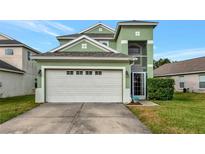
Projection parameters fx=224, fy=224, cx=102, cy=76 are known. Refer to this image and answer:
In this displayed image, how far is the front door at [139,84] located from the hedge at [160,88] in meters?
0.83

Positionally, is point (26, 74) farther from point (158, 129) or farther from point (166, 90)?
point (158, 129)

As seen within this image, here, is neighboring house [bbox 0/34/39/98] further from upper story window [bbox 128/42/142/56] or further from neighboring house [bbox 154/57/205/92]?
neighboring house [bbox 154/57/205/92]

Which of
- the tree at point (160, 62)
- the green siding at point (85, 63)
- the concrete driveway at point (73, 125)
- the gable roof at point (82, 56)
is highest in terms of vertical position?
the tree at point (160, 62)

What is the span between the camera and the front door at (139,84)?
17.4 meters

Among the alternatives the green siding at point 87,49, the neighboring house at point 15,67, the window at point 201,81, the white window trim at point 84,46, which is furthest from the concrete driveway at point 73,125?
the window at point 201,81

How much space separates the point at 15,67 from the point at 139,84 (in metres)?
13.8

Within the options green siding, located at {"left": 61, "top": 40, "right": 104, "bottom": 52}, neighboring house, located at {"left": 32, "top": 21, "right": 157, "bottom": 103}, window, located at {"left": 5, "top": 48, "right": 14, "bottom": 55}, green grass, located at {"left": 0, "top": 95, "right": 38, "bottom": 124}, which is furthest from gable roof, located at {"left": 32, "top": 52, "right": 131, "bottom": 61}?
window, located at {"left": 5, "top": 48, "right": 14, "bottom": 55}

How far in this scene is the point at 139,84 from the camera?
57.8 feet

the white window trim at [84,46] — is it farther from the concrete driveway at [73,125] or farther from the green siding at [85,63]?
the concrete driveway at [73,125]
